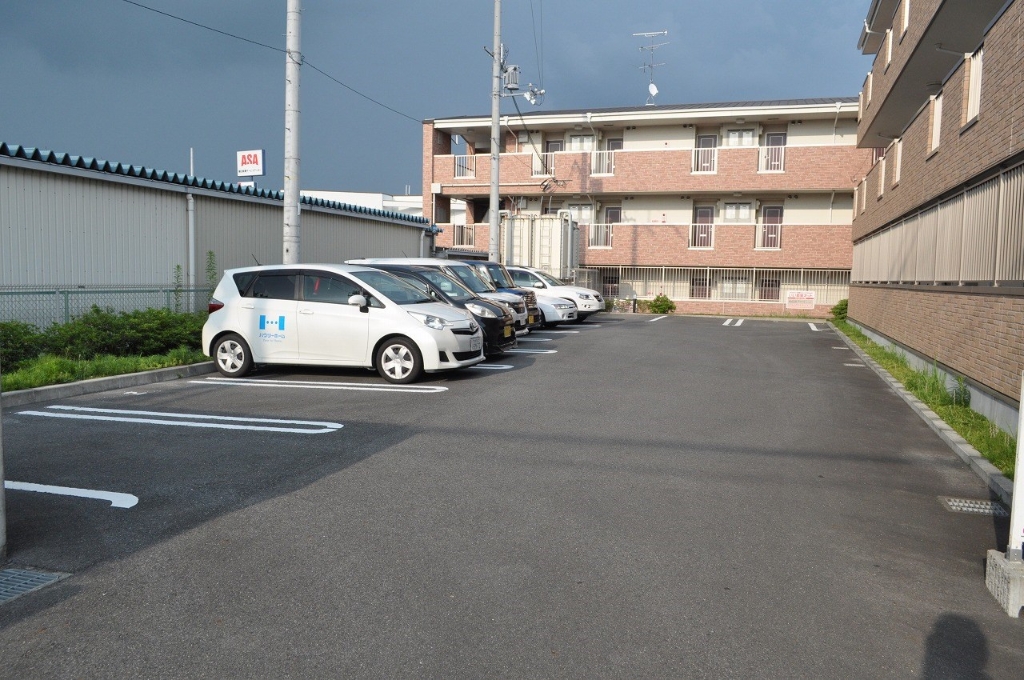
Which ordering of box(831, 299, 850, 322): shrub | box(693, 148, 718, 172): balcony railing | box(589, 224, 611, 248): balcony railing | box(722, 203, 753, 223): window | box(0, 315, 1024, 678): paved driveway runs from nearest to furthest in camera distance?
box(0, 315, 1024, 678): paved driveway < box(831, 299, 850, 322): shrub < box(693, 148, 718, 172): balcony railing < box(722, 203, 753, 223): window < box(589, 224, 611, 248): balcony railing

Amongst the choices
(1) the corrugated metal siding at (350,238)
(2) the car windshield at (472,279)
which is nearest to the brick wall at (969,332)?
(2) the car windshield at (472,279)

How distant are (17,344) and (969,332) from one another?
11.7 metres

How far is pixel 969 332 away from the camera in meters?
9.12

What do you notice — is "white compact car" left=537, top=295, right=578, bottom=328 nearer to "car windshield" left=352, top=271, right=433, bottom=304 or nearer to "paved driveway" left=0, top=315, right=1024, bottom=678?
"car windshield" left=352, top=271, right=433, bottom=304

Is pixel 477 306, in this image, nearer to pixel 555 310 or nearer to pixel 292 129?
pixel 292 129

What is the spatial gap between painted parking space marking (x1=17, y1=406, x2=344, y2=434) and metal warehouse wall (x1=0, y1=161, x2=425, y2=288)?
4195 mm

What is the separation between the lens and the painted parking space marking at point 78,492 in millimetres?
5453

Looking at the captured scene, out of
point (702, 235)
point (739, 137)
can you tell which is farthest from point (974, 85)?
point (739, 137)

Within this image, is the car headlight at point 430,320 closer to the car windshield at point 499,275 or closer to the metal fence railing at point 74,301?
the metal fence railing at point 74,301

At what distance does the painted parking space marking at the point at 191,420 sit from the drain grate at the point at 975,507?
5.33 metres

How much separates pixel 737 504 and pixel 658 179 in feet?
95.9

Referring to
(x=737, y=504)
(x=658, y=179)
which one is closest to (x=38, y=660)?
(x=737, y=504)

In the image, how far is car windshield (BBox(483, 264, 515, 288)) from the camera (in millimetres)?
19734

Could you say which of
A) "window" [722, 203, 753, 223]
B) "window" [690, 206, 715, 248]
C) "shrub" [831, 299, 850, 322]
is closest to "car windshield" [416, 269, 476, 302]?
"shrub" [831, 299, 850, 322]
